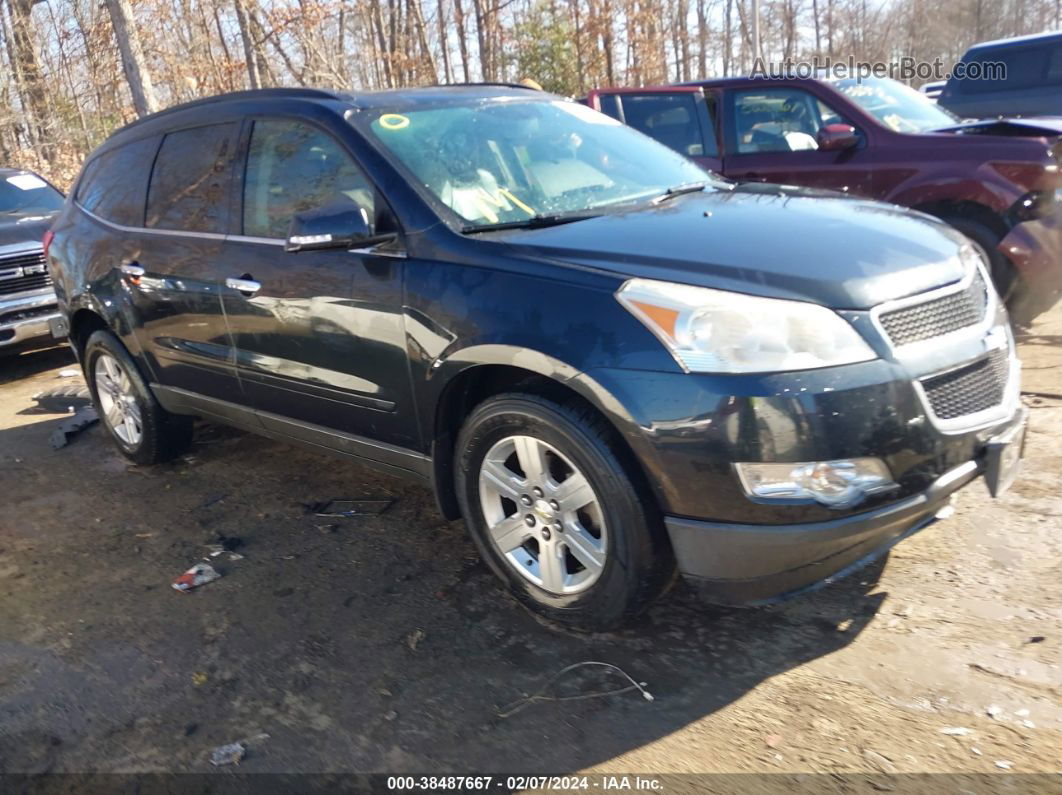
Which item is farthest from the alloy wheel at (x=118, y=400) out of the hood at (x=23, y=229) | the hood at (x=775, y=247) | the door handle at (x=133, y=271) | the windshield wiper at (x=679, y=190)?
the hood at (x=23, y=229)

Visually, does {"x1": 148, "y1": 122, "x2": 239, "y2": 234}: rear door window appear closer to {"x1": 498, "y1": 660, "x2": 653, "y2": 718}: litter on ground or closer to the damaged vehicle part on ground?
the damaged vehicle part on ground

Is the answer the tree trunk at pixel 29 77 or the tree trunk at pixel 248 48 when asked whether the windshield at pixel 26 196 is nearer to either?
the tree trunk at pixel 248 48

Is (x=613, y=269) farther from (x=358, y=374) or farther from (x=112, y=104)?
(x=112, y=104)

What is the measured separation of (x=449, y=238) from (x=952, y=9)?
1842 inches

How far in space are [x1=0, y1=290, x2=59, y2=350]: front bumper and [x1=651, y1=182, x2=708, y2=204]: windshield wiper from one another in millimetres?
6133

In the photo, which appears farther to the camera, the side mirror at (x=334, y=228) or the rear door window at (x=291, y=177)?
the rear door window at (x=291, y=177)

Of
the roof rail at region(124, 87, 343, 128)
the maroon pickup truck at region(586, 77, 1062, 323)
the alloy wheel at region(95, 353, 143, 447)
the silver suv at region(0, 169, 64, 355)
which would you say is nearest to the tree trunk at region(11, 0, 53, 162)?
the silver suv at region(0, 169, 64, 355)

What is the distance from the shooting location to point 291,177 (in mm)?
3773

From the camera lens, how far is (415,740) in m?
2.61

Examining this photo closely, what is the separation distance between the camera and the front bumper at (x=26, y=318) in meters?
7.71

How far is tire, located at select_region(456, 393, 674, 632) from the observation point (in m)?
2.74

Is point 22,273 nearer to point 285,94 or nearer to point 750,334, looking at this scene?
point 285,94

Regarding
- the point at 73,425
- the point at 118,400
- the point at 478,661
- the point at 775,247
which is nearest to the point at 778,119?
the point at 775,247

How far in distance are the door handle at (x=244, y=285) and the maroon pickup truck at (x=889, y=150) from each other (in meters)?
3.66
